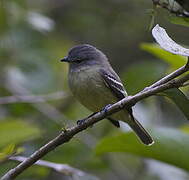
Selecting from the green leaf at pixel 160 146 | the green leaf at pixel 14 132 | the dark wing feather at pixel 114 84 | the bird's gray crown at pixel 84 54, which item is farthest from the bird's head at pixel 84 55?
the green leaf at pixel 160 146

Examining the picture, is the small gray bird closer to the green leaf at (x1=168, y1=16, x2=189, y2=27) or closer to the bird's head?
the bird's head

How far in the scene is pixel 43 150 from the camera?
2.40 meters

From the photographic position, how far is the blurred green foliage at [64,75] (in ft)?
13.1

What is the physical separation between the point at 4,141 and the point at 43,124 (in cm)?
189

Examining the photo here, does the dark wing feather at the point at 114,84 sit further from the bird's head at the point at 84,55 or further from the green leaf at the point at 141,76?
the green leaf at the point at 141,76

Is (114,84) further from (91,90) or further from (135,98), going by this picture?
(135,98)

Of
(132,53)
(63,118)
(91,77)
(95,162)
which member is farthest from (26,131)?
(132,53)

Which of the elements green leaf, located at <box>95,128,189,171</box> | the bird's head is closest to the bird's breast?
the bird's head

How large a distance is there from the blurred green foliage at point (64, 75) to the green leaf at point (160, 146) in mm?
10

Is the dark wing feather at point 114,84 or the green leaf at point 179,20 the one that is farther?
the dark wing feather at point 114,84

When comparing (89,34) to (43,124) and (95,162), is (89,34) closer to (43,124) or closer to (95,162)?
(43,124)

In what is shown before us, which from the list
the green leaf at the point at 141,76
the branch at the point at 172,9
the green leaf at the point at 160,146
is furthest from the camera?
the green leaf at the point at 141,76

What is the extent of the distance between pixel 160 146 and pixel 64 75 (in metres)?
3.26

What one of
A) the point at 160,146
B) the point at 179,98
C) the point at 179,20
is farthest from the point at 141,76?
the point at 179,20
